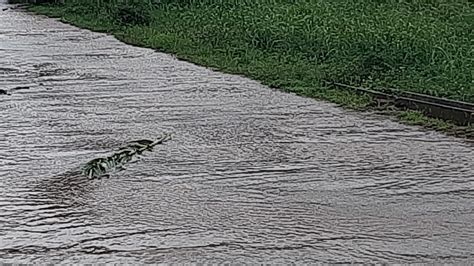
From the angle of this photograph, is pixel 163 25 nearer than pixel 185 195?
No

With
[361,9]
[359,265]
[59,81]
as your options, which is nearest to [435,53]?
[59,81]

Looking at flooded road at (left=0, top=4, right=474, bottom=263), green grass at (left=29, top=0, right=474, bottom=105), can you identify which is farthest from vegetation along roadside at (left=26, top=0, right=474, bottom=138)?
flooded road at (left=0, top=4, right=474, bottom=263)

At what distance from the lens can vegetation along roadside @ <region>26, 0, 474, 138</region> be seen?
10570 millimetres

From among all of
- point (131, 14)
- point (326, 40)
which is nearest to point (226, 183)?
point (326, 40)

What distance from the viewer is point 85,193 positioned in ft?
20.1

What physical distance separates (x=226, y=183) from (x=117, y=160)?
1.01 m

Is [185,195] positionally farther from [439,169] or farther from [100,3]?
[100,3]

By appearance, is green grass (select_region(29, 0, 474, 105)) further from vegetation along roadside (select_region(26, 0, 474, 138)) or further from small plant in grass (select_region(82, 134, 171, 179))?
small plant in grass (select_region(82, 134, 171, 179))

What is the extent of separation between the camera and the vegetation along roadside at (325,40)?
10.6m

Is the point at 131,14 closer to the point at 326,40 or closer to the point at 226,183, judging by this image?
the point at 326,40

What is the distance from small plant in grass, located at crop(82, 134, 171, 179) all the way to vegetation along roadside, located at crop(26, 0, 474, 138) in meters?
2.50

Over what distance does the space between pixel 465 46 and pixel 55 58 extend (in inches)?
235

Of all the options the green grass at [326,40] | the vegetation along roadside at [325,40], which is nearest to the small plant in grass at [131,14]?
the vegetation along roadside at [325,40]

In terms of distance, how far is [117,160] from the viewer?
704 centimetres
